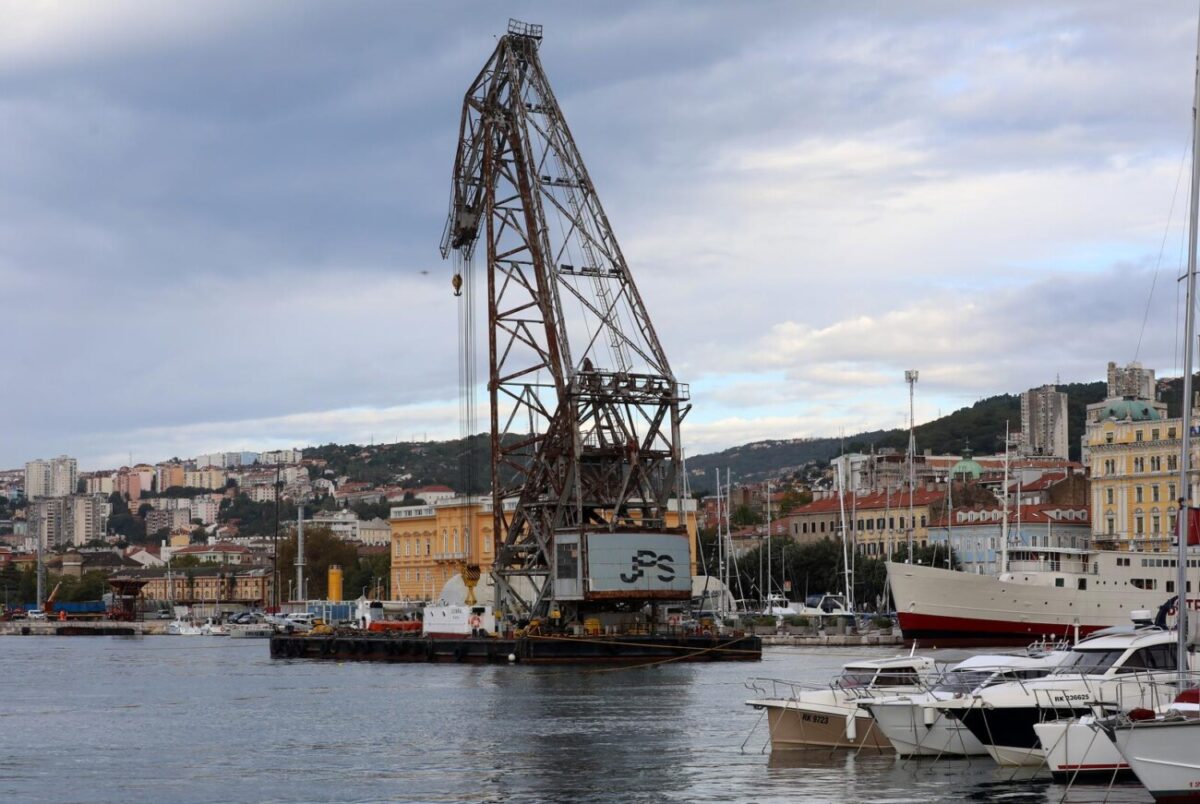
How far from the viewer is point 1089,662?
108ft

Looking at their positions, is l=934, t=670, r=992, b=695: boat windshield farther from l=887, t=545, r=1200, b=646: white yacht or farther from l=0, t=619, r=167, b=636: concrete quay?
l=0, t=619, r=167, b=636: concrete quay

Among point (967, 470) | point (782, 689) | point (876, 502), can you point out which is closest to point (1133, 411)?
point (876, 502)

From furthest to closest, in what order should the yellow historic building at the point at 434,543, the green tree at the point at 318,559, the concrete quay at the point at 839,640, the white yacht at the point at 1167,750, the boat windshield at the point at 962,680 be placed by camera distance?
the green tree at the point at 318,559, the yellow historic building at the point at 434,543, the concrete quay at the point at 839,640, the boat windshield at the point at 962,680, the white yacht at the point at 1167,750

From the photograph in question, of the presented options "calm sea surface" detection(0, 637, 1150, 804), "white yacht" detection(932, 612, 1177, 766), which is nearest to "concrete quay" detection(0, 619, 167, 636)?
"calm sea surface" detection(0, 637, 1150, 804)

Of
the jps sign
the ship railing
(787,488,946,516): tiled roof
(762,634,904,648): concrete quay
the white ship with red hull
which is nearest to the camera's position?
the ship railing

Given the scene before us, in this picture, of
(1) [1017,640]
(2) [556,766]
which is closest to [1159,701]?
(2) [556,766]

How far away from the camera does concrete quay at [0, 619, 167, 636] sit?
565 ft

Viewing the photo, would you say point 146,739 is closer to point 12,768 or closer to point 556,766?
point 12,768

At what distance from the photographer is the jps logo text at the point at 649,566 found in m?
76.0

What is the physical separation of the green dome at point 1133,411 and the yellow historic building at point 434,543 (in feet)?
115

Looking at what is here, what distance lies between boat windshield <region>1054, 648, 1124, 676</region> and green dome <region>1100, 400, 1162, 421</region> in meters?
108

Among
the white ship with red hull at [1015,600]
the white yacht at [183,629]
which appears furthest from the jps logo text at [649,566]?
the white yacht at [183,629]

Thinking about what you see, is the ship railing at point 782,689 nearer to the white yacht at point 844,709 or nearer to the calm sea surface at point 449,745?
the white yacht at point 844,709

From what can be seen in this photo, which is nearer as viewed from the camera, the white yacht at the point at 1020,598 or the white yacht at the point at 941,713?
the white yacht at the point at 941,713
